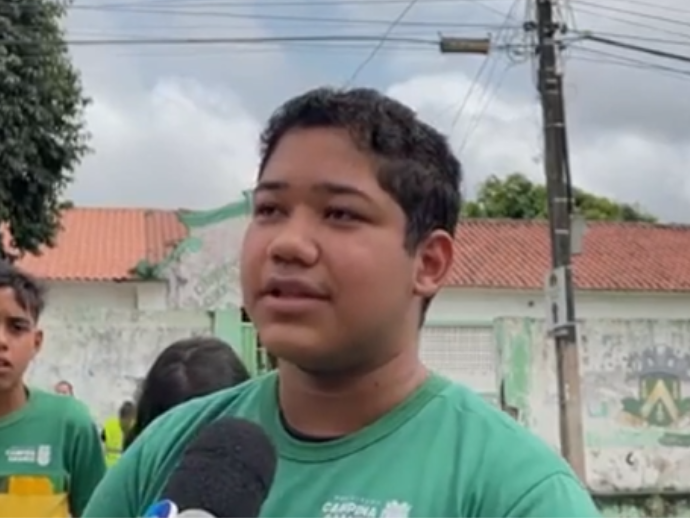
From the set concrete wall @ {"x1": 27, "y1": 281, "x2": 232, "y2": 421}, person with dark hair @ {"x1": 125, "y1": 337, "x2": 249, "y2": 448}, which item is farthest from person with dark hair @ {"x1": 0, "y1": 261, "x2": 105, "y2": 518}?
concrete wall @ {"x1": 27, "y1": 281, "x2": 232, "y2": 421}

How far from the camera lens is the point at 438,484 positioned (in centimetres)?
168

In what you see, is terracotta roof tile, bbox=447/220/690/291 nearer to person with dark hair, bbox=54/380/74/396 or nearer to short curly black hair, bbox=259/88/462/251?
person with dark hair, bbox=54/380/74/396

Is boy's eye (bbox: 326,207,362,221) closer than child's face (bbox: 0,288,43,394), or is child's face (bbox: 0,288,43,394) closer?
boy's eye (bbox: 326,207,362,221)

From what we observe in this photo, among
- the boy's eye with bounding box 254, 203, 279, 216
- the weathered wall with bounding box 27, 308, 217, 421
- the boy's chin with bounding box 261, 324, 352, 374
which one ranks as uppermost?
the boy's eye with bounding box 254, 203, 279, 216

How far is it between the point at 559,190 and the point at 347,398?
1347cm

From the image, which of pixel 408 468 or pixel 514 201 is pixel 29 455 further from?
pixel 514 201

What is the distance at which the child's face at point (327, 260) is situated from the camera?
1699 mm

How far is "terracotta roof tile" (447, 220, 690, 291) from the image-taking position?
27.7 m

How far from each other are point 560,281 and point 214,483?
13.2 metres

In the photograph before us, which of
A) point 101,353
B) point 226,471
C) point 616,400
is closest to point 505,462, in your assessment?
point 226,471

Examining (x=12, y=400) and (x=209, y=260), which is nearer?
(x=12, y=400)

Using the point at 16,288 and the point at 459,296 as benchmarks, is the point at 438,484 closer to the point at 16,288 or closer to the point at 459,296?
the point at 16,288

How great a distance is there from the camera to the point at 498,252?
98.0ft

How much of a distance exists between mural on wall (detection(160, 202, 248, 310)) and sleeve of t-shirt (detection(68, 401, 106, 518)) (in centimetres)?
1675
